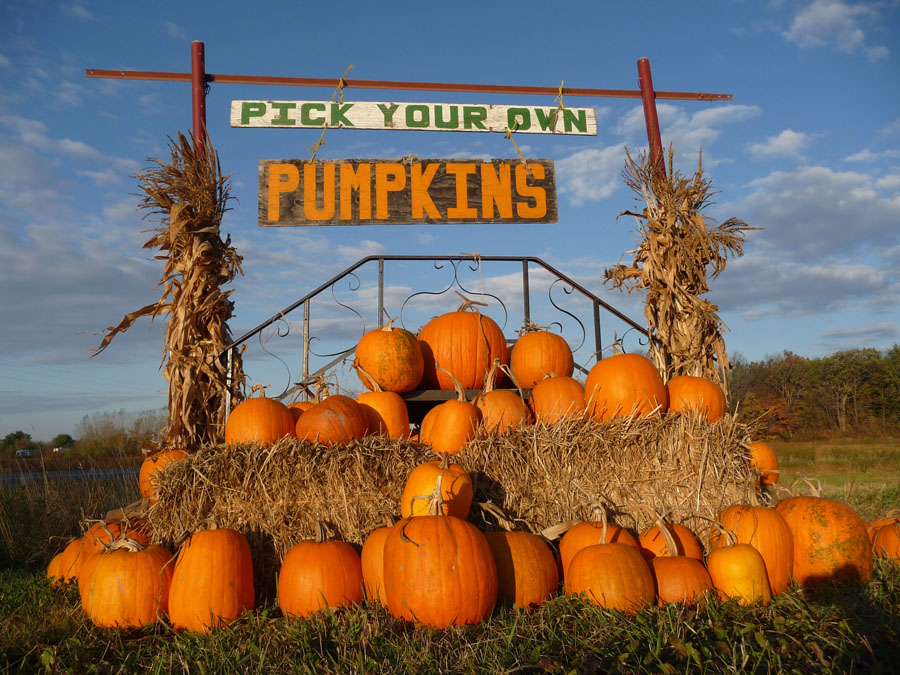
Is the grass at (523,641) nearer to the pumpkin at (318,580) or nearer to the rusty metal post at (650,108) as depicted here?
the pumpkin at (318,580)

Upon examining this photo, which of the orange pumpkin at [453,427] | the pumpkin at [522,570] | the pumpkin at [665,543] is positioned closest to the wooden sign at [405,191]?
the orange pumpkin at [453,427]

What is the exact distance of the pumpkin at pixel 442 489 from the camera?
3.01 meters

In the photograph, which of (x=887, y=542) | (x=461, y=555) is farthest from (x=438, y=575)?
(x=887, y=542)

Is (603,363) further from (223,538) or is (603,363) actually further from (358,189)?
(358,189)

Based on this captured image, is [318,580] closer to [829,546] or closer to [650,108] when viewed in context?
[829,546]

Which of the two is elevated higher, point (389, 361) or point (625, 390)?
point (389, 361)

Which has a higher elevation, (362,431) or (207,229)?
(207,229)

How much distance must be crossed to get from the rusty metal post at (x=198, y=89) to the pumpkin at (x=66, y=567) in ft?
11.6

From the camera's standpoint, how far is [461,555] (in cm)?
263

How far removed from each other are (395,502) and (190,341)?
249cm

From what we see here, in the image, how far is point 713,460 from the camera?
3.68 metres

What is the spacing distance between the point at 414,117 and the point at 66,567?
5.02 meters

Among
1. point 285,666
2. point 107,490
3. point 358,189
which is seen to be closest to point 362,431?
→ point 285,666

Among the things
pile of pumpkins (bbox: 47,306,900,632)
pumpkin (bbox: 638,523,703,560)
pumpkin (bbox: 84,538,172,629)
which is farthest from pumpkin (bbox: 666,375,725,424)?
pumpkin (bbox: 84,538,172,629)
